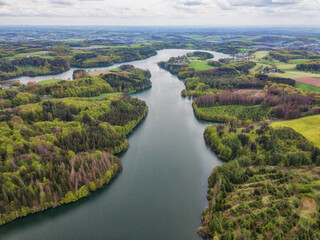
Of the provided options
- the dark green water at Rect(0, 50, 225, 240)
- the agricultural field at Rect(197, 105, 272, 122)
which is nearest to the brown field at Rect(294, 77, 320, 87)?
the agricultural field at Rect(197, 105, 272, 122)

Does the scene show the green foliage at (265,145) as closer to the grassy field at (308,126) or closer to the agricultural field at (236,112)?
the grassy field at (308,126)

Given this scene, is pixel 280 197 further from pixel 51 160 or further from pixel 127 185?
pixel 51 160

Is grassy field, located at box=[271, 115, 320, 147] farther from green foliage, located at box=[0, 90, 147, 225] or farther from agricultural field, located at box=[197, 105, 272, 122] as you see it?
green foliage, located at box=[0, 90, 147, 225]

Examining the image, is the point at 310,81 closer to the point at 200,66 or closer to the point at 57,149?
the point at 200,66

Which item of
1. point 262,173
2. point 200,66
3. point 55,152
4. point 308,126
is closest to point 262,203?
point 262,173

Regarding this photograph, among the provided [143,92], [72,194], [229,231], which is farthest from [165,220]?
[143,92]

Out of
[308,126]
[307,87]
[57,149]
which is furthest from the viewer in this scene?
[307,87]
